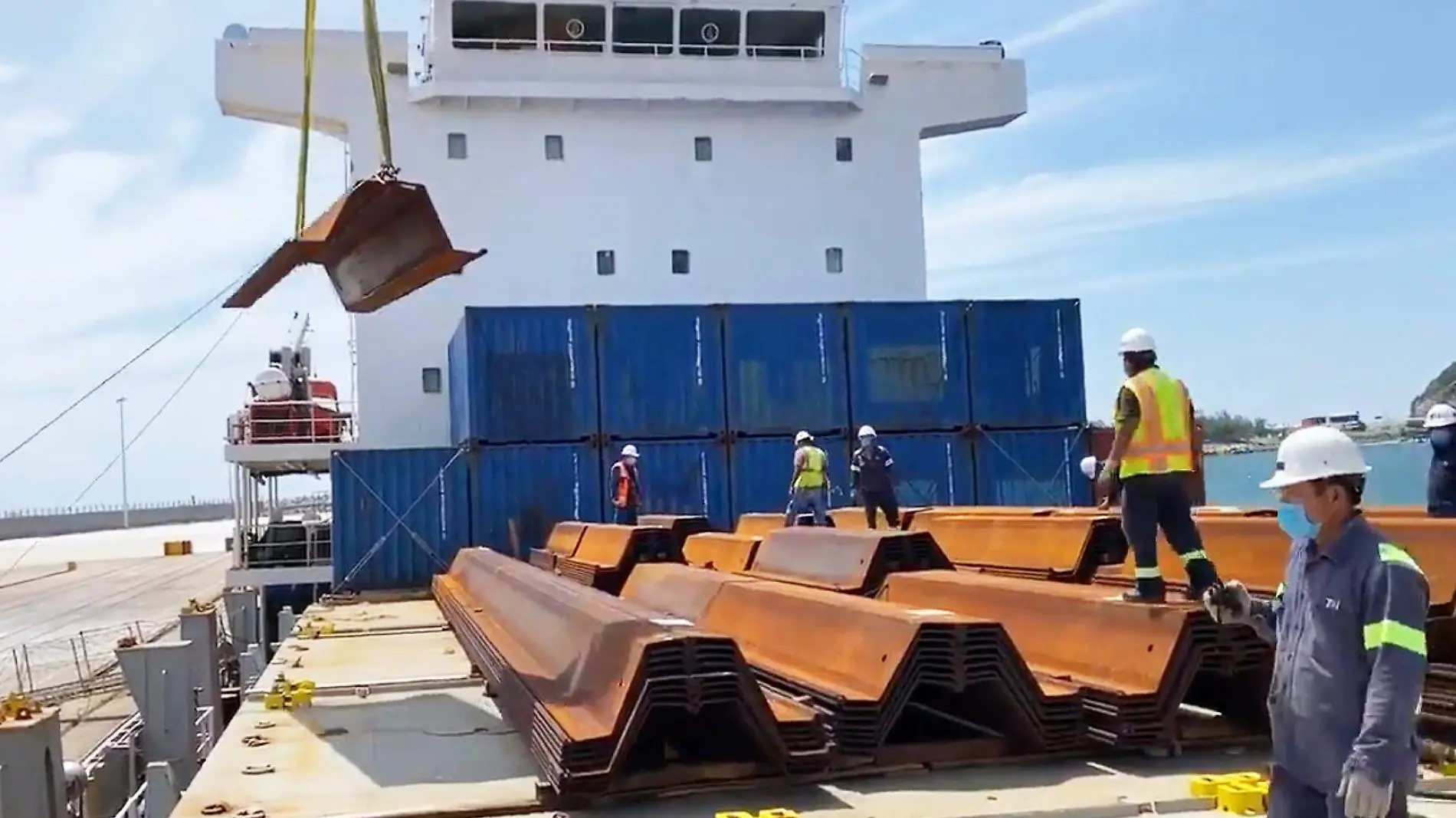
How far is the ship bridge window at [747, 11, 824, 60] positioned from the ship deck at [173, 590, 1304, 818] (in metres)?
15.1

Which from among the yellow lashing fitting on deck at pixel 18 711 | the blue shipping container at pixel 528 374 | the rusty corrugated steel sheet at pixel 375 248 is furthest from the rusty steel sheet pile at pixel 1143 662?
the blue shipping container at pixel 528 374

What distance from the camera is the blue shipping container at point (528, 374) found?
1530cm

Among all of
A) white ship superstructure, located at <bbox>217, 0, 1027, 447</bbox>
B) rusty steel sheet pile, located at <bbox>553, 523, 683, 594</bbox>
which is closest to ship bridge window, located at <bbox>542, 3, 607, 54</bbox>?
white ship superstructure, located at <bbox>217, 0, 1027, 447</bbox>

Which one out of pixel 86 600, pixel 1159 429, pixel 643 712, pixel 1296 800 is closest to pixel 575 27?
pixel 1159 429

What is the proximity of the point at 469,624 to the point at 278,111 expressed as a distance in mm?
13111

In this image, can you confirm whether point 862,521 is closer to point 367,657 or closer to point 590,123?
point 367,657

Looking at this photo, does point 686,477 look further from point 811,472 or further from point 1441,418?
point 1441,418

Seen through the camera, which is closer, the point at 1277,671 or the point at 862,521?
the point at 1277,671

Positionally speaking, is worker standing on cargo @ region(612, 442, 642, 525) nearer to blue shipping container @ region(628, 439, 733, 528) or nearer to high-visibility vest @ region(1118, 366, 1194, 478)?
blue shipping container @ region(628, 439, 733, 528)

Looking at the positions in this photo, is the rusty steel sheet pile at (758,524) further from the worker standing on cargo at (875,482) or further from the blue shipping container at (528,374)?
the blue shipping container at (528,374)

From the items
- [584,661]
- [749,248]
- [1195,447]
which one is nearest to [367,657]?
[584,661]

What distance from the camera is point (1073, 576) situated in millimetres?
7254

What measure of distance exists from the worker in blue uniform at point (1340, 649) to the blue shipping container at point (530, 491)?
12.7 metres

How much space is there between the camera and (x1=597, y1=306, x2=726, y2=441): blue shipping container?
621 inches
